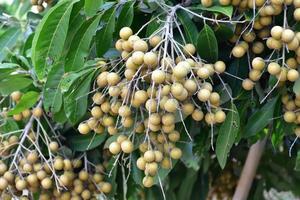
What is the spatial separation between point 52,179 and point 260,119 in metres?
0.45

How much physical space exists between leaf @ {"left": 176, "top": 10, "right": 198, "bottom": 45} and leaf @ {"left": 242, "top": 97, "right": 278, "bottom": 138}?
18 centimetres

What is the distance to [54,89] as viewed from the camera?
1.05 metres

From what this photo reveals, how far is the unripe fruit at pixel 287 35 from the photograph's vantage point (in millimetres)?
815

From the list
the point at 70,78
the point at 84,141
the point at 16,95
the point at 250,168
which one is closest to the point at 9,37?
the point at 16,95

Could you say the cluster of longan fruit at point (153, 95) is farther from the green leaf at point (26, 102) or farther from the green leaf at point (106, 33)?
the green leaf at point (26, 102)

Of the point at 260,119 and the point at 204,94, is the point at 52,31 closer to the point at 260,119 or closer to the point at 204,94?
the point at 204,94

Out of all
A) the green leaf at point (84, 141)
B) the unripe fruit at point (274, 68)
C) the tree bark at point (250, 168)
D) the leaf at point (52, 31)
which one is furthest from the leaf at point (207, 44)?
the tree bark at point (250, 168)

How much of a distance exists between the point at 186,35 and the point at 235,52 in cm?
10

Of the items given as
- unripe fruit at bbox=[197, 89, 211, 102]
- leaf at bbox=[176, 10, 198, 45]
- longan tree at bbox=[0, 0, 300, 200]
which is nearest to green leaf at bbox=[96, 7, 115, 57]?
longan tree at bbox=[0, 0, 300, 200]

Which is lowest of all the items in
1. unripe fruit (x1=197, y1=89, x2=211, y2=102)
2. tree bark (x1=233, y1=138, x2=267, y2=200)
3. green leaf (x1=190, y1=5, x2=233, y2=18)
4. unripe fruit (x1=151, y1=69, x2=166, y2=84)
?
tree bark (x1=233, y1=138, x2=267, y2=200)

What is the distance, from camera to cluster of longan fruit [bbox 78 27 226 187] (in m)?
0.81

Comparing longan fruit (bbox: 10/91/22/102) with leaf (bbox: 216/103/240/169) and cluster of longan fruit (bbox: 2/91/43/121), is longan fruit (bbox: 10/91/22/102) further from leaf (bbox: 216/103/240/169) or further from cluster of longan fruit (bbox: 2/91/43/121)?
leaf (bbox: 216/103/240/169)

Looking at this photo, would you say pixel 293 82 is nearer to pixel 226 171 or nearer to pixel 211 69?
pixel 211 69

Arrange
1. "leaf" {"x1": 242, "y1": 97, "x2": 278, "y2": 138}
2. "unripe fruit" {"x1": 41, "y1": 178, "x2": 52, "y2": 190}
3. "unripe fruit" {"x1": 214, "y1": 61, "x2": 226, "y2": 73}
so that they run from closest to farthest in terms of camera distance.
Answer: "unripe fruit" {"x1": 214, "y1": 61, "x2": 226, "y2": 73} → "leaf" {"x1": 242, "y1": 97, "x2": 278, "y2": 138} → "unripe fruit" {"x1": 41, "y1": 178, "x2": 52, "y2": 190}
